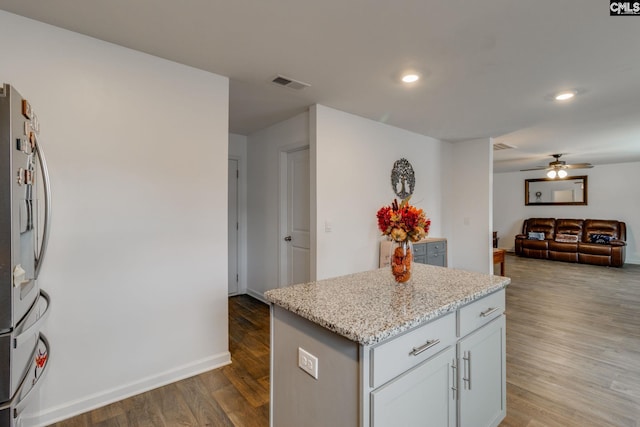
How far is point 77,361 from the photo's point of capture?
1934 mm

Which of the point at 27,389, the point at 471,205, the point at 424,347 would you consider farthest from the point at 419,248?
the point at 27,389

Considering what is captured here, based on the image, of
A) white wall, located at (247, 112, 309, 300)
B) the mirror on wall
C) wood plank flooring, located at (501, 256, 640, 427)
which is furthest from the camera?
the mirror on wall

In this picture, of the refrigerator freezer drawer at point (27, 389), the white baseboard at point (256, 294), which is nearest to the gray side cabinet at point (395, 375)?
the refrigerator freezer drawer at point (27, 389)

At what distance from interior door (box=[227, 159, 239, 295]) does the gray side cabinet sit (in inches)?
128

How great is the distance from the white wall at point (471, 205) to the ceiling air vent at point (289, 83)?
3379mm

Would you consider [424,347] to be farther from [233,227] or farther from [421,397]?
[233,227]

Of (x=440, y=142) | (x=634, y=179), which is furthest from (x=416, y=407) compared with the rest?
(x=634, y=179)

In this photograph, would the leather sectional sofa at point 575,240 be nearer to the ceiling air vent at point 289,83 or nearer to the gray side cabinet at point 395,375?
the gray side cabinet at point 395,375

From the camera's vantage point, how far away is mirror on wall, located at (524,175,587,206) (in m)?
7.96

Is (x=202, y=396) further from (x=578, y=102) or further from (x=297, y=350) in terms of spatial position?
(x=578, y=102)

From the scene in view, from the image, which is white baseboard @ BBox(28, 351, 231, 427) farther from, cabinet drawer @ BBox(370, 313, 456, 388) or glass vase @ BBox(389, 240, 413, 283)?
cabinet drawer @ BBox(370, 313, 456, 388)

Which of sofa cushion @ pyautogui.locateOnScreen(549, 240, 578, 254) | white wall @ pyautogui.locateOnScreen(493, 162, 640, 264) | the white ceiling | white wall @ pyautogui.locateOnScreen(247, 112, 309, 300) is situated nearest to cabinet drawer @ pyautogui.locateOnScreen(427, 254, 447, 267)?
the white ceiling

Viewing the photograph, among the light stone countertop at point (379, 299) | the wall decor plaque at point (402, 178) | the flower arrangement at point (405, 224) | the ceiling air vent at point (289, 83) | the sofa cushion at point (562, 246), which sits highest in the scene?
the ceiling air vent at point (289, 83)

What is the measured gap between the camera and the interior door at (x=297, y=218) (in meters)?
3.69
